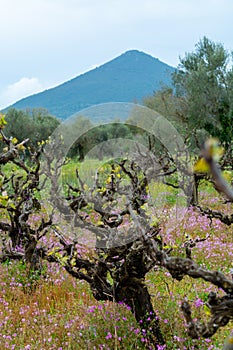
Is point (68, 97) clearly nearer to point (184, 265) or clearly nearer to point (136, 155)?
point (136, 155)

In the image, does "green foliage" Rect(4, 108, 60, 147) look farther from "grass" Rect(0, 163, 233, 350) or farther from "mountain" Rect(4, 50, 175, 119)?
"mountain" Rect(4, 50, 175, 119)

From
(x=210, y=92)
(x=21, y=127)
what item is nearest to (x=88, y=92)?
(x=21, y=127)

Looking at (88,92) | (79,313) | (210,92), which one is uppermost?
(88,92)

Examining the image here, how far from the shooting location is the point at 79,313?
582 cm

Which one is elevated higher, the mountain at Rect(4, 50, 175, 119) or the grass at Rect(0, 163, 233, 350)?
the mountain at Rect(4, 50, 175, 119)

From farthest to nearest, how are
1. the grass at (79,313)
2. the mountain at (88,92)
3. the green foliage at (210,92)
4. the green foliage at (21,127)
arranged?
1. the mountain at (88,92)
2. the green foliage at (21,127)
3. the green foliage at (210,92)
4. the grass at (79,313)

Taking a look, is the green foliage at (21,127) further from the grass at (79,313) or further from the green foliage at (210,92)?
the grass at (79,313)

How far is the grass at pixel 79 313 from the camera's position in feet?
16.1

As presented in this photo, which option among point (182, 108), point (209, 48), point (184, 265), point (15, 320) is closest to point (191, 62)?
point (209, 48)

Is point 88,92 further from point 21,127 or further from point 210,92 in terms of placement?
point 210,92

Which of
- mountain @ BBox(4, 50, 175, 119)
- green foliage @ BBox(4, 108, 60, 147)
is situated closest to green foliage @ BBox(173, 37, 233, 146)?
green foliage @ BBox(4, 108, 60, 147)

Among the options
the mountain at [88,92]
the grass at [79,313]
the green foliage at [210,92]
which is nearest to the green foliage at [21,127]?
the green foliage at [210,92]

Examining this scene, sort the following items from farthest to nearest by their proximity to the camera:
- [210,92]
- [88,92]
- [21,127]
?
[88,92] → [21,127] → [210,92]

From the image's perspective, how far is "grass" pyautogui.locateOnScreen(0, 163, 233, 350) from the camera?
16.1 feet
